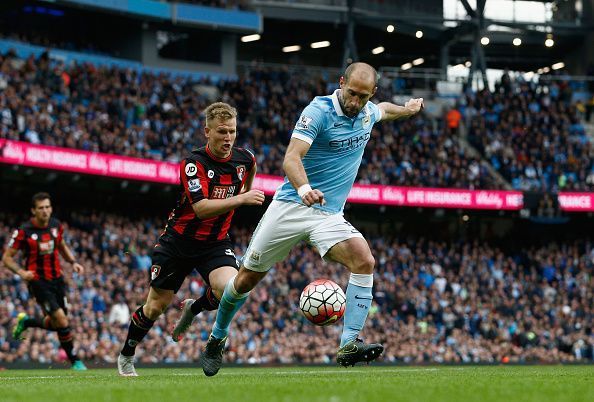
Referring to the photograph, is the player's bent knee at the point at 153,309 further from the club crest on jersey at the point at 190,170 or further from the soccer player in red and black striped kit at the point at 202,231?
the club crest on jersey at the point at 190,170

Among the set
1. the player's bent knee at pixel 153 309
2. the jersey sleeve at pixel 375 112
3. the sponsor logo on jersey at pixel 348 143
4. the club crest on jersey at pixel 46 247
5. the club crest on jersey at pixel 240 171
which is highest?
the jersey sleeve at pixel 375 112

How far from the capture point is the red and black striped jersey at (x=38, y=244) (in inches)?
596

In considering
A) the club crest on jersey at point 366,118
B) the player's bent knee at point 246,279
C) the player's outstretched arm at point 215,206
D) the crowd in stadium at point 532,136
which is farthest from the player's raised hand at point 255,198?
the crowd in stadium at point 532,136

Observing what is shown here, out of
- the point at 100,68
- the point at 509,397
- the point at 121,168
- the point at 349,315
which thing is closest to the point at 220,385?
the point at 349,315

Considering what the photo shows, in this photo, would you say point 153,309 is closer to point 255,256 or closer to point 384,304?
point 255,256

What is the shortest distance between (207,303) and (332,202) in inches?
94.2

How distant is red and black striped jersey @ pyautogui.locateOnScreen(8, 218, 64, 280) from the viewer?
49.7 ft

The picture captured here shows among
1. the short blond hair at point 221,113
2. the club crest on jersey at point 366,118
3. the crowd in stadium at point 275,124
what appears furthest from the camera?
the crowd in stadium at point 275,124

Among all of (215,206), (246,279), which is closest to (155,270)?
(215,206)

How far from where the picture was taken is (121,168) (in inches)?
1123

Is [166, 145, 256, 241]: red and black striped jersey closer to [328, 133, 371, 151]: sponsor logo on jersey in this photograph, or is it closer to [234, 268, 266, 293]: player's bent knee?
[234, 268, 266, 293]: player's bent knee

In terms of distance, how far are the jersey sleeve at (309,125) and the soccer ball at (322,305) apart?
4.68ft

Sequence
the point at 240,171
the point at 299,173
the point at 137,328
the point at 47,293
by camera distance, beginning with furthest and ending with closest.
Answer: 1. the point at 47,293
2. the point at 137,328
3. the point at 240,171
4. the point at 299,173

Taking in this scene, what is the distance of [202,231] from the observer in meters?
11.0
